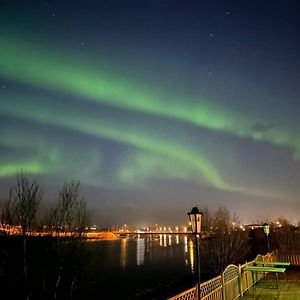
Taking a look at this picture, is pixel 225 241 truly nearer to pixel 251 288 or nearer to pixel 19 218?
pixel 251 288

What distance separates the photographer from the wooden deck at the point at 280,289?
1376 cm

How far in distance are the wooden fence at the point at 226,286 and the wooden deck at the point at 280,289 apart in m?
0.48

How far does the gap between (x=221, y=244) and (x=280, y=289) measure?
15154 millimetres

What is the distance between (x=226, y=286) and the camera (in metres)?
12.2

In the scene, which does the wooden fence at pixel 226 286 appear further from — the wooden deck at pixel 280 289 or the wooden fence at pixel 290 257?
the wooden fence at pixel 290 257

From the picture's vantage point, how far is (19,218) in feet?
66.6

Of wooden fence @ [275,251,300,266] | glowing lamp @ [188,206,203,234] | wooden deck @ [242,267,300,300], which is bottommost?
wooden deck @ [242,267,300,300]

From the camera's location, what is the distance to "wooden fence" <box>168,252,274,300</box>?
31.3 ft

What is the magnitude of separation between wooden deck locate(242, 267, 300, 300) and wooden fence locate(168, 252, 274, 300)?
1.56 ft

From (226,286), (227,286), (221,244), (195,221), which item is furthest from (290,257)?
(195,221)

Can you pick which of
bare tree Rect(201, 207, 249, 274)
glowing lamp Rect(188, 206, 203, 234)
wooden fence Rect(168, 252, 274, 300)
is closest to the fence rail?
wooden fence Rect(168, 252, 274, 300)

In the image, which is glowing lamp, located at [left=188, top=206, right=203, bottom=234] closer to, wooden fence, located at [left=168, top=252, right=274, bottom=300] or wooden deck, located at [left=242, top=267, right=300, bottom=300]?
wooden fence, located at [left=168, top=252, right=274, bottom=300]

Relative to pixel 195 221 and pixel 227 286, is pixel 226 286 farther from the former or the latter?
pixel 195 221

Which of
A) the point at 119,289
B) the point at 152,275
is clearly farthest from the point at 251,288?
the point at 152,275
